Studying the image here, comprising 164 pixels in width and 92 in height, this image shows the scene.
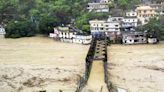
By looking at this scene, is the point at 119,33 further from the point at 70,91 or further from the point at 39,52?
the point at 70,91

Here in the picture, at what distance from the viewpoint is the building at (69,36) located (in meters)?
29.7

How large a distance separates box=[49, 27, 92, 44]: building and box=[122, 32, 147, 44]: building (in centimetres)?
257

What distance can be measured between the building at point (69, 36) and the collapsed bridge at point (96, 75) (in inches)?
153

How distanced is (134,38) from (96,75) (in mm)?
11080

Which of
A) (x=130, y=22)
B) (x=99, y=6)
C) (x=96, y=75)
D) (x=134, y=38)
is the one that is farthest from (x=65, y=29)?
(x=96, y=75)

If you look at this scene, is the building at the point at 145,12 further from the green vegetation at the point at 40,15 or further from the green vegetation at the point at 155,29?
the green vegetation at the point at 155,29

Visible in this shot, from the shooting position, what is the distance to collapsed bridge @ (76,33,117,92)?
17.6 meters

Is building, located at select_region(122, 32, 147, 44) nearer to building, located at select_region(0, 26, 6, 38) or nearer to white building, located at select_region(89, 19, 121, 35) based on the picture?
white building, located at select_region(89, 19, 121, 35)

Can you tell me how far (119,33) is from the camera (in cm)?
A: 3089

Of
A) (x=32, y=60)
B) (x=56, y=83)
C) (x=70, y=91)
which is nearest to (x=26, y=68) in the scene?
(x=32, y=60)

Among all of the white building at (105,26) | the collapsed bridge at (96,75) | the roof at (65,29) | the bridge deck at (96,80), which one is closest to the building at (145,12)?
A: the white building at (105,26)

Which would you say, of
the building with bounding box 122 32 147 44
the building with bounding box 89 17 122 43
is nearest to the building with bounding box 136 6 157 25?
the building with bounding box 89 17 122 43

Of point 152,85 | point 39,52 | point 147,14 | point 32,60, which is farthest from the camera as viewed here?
point 147,14

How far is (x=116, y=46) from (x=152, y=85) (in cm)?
1039
